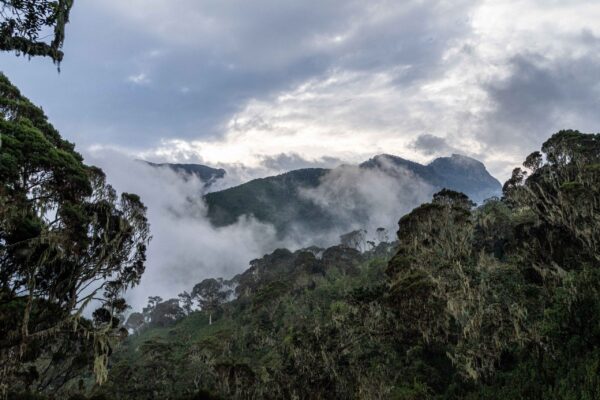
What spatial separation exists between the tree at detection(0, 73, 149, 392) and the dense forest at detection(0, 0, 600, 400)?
0.21 feet

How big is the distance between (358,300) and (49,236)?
26427 millimetres

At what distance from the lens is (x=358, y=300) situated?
34.7 m

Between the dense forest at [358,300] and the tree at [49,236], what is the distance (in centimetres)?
6

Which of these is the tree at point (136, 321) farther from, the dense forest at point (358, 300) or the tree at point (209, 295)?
the dense forest at point (358, 300)

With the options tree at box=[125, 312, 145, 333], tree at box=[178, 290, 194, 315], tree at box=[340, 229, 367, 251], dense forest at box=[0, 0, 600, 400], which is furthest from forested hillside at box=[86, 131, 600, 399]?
tree at box=[125, 312, 145, 333]

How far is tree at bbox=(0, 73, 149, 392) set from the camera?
1326cm

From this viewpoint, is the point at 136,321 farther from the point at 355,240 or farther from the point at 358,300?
the point at 358,300

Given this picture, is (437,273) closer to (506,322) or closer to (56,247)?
(506,322)

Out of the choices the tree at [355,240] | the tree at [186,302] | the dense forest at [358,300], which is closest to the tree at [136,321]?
the tree at [186,302]

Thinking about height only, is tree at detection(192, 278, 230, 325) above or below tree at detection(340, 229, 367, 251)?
below

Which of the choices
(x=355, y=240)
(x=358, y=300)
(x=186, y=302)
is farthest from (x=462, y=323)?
(x=355, y=240)

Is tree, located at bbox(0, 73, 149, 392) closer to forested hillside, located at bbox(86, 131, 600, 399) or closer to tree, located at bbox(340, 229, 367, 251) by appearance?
forested hillside, located at bbox(86, 131, 600, 399)

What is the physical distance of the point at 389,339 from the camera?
35031 millimetres

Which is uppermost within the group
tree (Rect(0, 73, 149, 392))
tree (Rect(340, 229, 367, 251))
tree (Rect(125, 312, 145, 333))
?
tree (Rect(340, 229, 367, 251))
